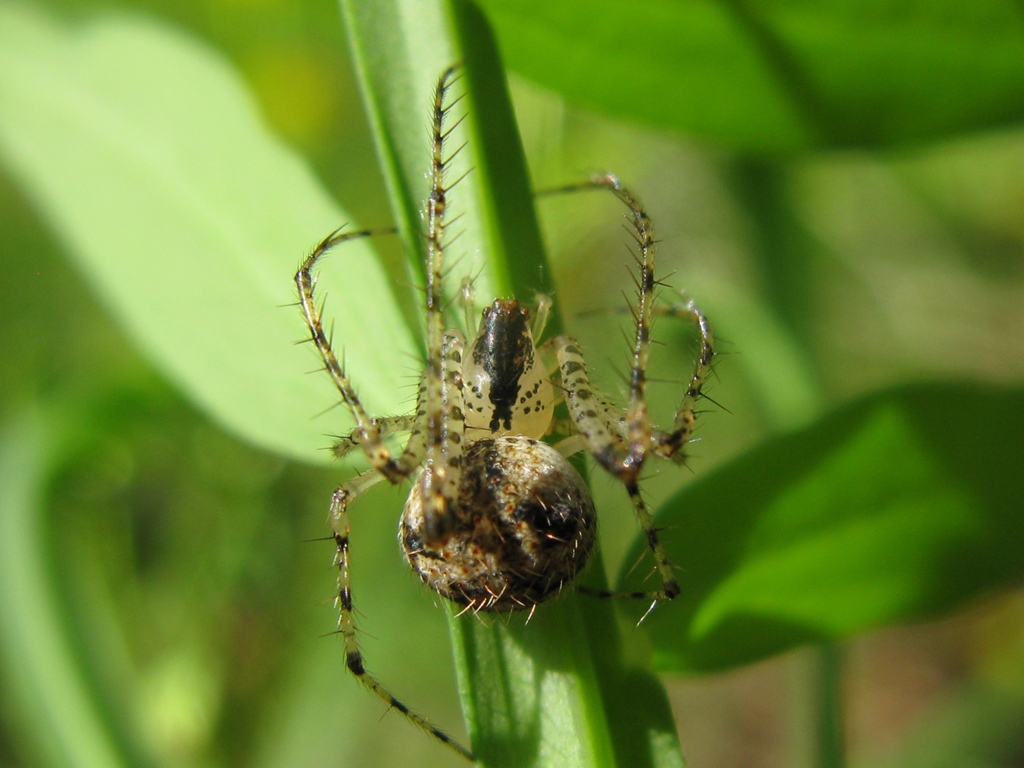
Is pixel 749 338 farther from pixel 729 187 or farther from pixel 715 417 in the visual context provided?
pixel 715 417

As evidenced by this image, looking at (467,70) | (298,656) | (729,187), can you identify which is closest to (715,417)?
(729,187)

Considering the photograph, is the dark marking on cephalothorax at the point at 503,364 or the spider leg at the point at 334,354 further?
A: the dark marking on cephalothorax at the point at 503,364

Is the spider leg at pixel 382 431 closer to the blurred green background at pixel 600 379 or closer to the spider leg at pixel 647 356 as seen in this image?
the blurred green background at pixel 600 379

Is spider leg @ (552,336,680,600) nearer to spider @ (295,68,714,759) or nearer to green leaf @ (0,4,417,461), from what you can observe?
spider @ (295,68,714,759)

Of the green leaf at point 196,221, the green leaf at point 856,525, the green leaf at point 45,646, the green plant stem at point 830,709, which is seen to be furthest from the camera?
the green leaf at point 45,646

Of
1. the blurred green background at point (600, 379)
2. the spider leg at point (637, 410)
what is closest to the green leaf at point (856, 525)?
the blurred green background at point (600, 379)

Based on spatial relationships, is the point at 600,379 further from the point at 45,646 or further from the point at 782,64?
the point at 45,646

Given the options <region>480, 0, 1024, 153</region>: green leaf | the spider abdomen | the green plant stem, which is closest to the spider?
the spider abdomen
